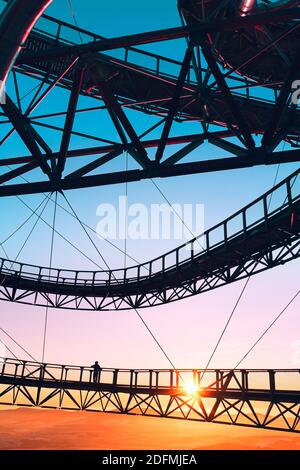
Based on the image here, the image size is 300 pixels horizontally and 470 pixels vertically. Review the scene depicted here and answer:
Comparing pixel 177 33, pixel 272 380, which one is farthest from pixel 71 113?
pixel 272 380

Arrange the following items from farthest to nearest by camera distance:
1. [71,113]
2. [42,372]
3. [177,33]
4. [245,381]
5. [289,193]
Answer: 1. [42,372]
2. [245,381]
3. [289,193]
4. [71,113]
5. [177,33]

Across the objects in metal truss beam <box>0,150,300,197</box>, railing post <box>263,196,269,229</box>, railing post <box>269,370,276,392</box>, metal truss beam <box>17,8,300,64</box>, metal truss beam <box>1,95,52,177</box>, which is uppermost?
railing post <box>263,196,269,229</box>

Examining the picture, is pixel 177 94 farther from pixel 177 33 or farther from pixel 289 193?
pixel 289 193

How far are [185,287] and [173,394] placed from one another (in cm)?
532

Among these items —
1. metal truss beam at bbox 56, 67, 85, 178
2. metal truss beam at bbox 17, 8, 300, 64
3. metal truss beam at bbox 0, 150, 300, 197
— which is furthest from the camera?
metal truss beam at bbox 56, 67, 85, 178

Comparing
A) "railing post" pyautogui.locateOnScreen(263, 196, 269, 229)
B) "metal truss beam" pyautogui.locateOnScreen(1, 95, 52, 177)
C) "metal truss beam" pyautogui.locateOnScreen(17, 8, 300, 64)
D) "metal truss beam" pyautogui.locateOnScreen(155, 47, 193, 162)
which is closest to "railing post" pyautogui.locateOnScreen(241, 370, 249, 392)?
"railing post" pyautogui.locateOnScreen(263, 196, 269, 229)

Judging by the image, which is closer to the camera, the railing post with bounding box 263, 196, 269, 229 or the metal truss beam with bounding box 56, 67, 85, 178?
the metal truss beam with bounding box 56, 67, 85, 178

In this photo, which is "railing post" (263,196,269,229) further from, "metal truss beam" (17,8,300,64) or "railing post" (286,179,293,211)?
"metal truss beam" (17,8,300,64)

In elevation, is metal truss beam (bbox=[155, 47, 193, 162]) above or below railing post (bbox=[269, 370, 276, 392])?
above

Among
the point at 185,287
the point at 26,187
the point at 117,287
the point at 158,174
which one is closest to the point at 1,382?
the point at 117,287

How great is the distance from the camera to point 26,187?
6.71m

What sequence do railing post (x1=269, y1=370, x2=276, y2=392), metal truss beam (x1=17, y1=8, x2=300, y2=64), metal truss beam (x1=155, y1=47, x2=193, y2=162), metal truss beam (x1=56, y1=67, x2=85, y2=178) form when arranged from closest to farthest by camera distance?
1. metal truss beam (x1=17, y1=8, x2=300, y2=64)
2. metal truss beam (x1=155, y1=47, x2=193, y2=162)
3. metal truss beam (x1=56, y1=67, x2=85, y2=178)
4. railing post (x1=269, y1=370, x2=276, y2=392)

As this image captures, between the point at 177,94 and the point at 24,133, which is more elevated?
the point at 177,94
